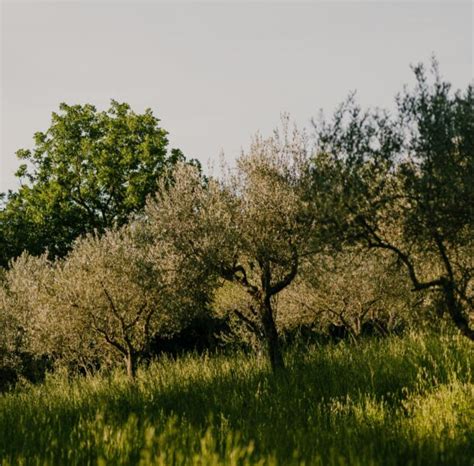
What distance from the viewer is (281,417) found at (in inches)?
405

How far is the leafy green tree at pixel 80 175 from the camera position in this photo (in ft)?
138

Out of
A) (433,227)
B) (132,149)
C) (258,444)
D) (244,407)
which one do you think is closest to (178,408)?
(244,407)

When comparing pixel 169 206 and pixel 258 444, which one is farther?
pixel 169 206

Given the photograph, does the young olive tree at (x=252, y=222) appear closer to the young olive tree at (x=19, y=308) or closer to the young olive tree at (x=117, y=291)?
the young olive tree at (x=117, y=291)

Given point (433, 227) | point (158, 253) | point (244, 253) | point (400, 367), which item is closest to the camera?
point (433, 227)

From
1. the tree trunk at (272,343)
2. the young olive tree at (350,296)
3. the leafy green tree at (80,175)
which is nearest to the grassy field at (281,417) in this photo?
the tree trunk at (272,343)

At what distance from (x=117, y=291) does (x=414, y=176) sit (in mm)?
13744

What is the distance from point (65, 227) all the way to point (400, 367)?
112 ft

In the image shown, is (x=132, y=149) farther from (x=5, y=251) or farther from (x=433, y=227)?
(x=433, y=227)

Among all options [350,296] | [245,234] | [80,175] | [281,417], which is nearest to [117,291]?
[245,234]

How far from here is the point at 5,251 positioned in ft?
143

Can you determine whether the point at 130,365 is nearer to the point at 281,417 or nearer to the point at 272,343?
the point at 272,343

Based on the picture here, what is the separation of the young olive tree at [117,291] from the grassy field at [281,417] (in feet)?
7.54

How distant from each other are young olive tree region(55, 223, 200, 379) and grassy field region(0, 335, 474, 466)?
7.54 ft
